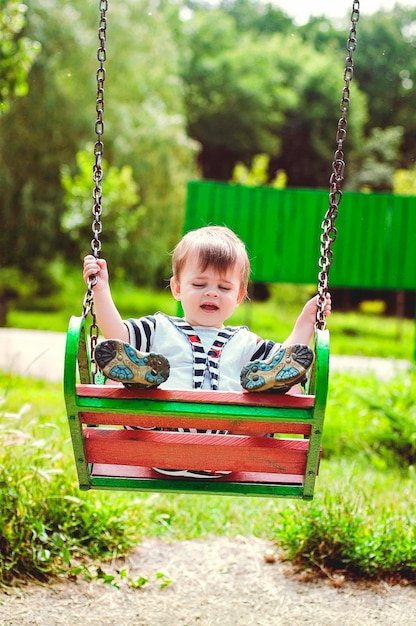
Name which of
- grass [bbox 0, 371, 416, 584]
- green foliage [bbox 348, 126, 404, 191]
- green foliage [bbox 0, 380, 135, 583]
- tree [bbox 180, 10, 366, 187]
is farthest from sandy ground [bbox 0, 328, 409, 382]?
tree [bbox 180, 10, 366, 187]

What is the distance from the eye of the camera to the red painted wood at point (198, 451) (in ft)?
8.05

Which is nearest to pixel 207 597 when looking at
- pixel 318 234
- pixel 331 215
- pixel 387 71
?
pixel 331 215

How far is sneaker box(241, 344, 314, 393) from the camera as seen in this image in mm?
2287

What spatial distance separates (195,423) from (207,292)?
588 millimetres

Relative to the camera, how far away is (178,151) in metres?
14.7

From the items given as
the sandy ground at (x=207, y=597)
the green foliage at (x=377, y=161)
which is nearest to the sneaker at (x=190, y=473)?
the sandy ground at (x=207, y=597)

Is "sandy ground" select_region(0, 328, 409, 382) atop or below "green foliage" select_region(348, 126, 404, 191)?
below

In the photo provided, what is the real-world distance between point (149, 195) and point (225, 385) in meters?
12.2

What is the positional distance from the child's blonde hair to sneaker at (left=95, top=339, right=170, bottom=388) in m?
0.61

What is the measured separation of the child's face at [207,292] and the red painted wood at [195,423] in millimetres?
563

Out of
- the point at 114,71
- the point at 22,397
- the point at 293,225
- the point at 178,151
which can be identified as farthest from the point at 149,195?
the point at 22,397

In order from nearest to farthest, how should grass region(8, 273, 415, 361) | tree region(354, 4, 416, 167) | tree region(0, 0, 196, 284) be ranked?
grass region(8, 273, 415, 361)
tree region(0, 0, 196, 284)
tree region(354, 4, 416, 167)

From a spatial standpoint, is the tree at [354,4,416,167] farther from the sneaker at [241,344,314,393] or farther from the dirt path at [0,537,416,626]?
the sneaker at [241,344,314,393]

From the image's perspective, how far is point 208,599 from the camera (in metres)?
3.56
